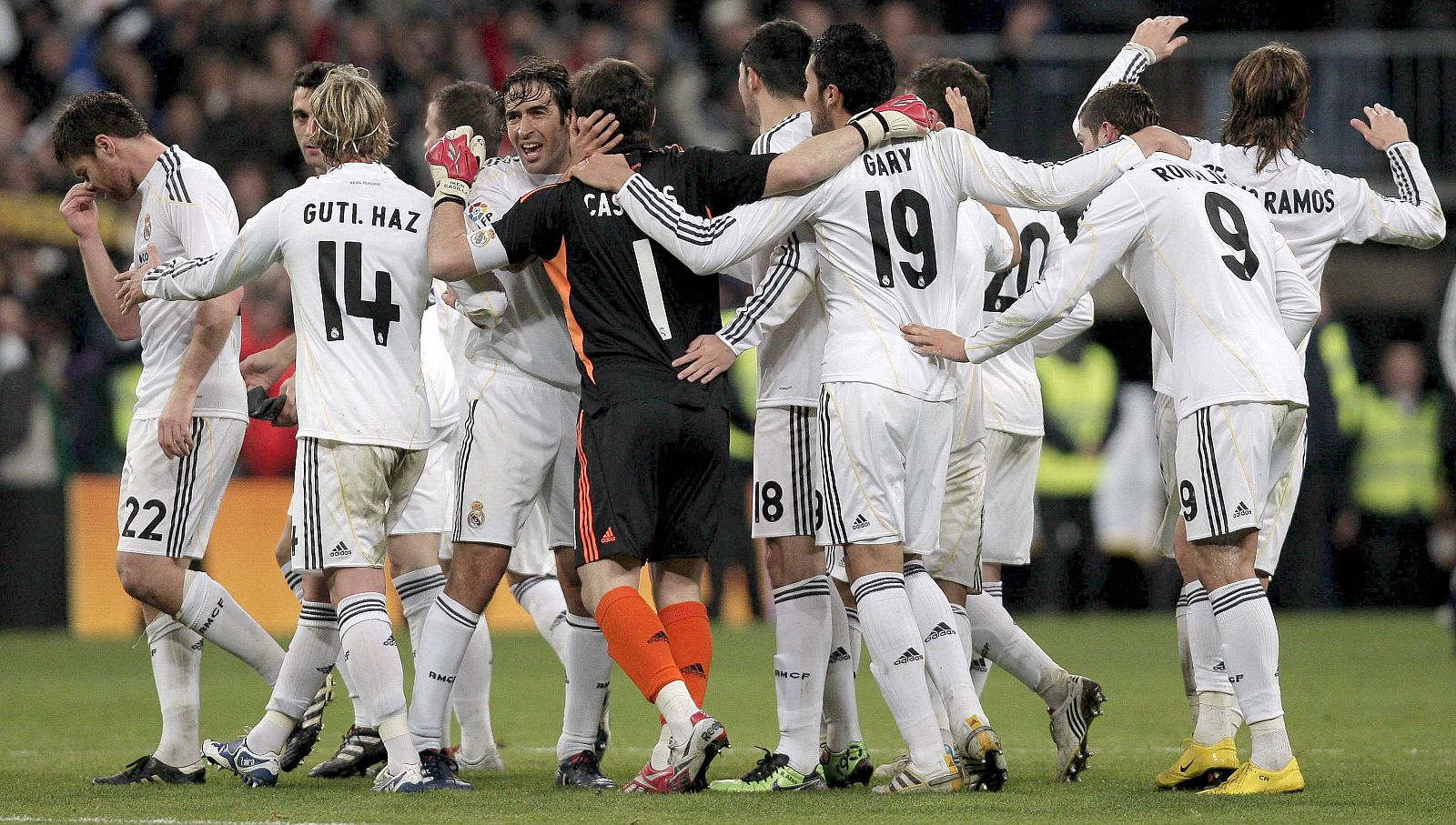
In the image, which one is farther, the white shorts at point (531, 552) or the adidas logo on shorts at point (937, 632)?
the white shorts at point (531, 552)

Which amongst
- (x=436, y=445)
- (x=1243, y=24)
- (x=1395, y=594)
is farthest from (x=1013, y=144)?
(x=436, y=445)

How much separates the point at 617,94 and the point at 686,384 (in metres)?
1.00

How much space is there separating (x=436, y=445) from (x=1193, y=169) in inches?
130

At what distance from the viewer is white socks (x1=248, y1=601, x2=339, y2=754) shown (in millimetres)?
6215

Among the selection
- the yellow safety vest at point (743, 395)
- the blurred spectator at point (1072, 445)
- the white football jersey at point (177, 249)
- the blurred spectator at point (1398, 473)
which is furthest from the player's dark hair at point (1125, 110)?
the blurred spectator at point (1398, 473)

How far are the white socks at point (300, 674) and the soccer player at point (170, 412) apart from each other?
10.6 inches

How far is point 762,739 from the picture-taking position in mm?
7738

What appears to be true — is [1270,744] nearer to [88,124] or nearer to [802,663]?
[802,663]

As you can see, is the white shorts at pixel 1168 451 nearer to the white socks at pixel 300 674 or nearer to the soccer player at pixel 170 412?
the white socks at pixel 300 674

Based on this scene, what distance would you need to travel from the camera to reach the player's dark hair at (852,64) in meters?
5.93

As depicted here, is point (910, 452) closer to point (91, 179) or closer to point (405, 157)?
point (91, 179)

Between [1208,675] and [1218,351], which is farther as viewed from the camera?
[1208,675]

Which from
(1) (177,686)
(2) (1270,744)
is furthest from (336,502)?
(2) (1270,744)

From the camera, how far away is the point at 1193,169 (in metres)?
6.02
